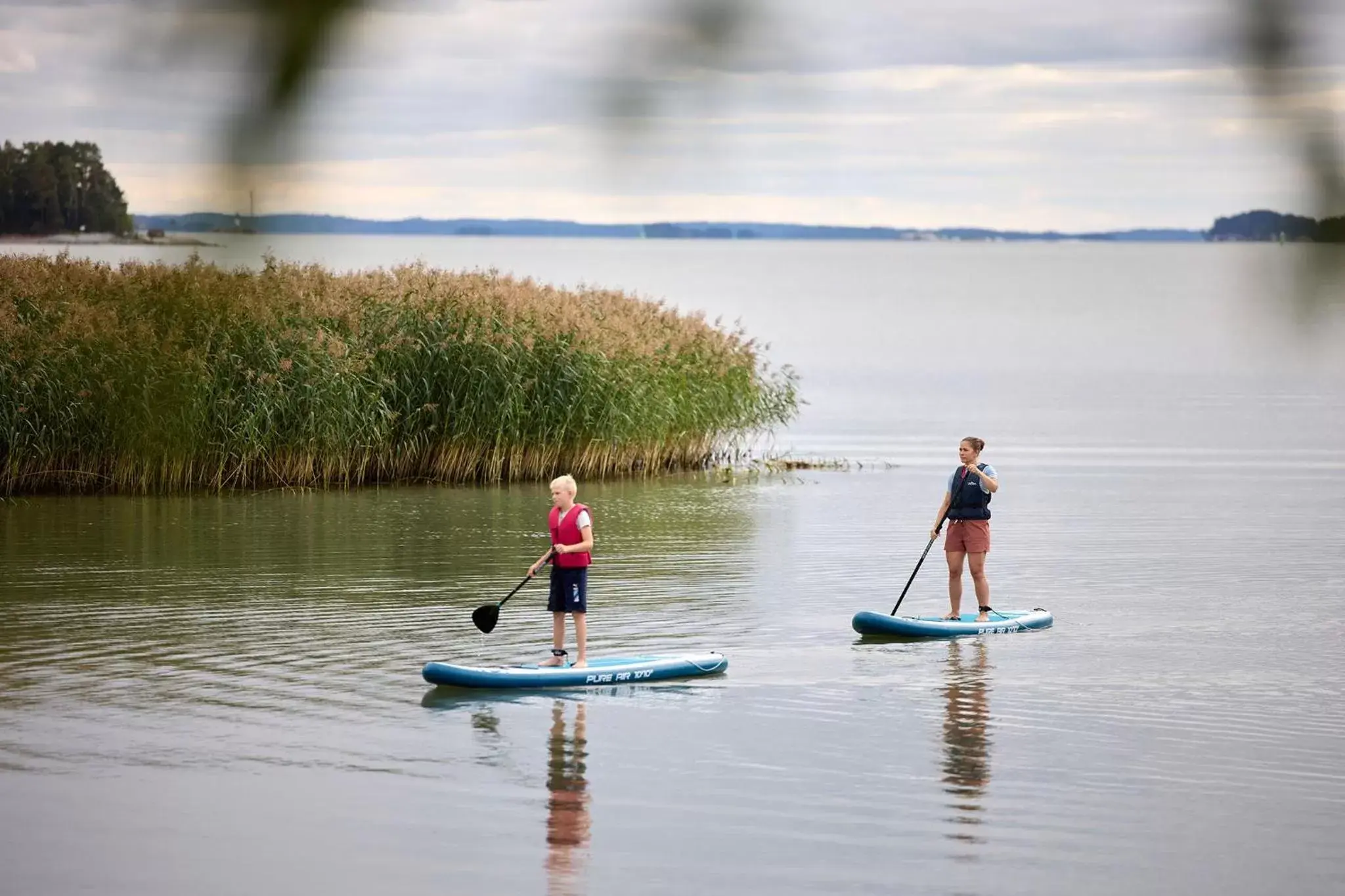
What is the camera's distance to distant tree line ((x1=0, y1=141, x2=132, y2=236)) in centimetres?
100

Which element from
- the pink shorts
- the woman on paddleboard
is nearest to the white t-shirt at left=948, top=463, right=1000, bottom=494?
the woman on paddleboard

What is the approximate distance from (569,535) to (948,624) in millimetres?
3703

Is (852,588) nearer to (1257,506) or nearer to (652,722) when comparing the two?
(652,722)

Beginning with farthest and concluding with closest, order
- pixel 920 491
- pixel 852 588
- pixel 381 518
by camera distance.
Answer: pixel 920 491 < pixel 381 518 < pixel 852 588

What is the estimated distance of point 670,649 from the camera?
12.4 metres

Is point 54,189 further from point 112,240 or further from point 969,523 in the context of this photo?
point 969,523

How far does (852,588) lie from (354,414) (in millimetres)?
7788

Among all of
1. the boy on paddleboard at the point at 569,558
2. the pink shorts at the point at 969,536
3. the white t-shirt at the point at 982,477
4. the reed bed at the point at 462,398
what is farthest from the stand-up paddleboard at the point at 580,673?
the reed bed at the point at 462,398

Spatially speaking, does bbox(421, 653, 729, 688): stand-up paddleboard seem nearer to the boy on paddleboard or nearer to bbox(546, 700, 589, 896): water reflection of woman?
the boy on paddleboard

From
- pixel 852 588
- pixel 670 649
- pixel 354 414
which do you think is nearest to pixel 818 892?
pixel 670 649

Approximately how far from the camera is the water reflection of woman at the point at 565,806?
24.0 ft

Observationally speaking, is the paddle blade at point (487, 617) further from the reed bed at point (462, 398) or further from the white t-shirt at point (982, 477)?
the reed bed at point (462, 398)

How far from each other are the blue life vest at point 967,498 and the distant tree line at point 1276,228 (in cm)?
1211

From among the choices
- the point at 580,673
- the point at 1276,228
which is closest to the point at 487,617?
the point at 580,673
